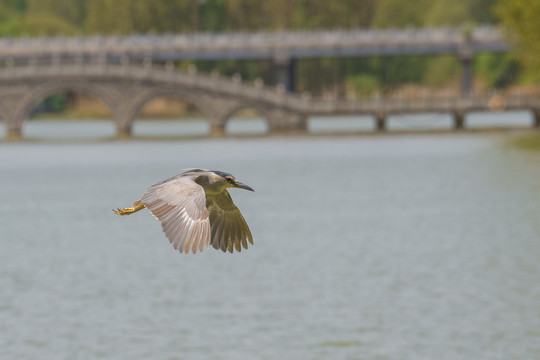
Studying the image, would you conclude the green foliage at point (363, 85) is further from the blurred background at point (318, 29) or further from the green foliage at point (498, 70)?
the green foliage at point (498, 70)

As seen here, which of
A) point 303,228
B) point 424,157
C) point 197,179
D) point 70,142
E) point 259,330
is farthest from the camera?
point 70,142

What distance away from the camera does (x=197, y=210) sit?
10305 millimetres

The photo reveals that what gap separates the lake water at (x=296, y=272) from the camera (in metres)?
24.8

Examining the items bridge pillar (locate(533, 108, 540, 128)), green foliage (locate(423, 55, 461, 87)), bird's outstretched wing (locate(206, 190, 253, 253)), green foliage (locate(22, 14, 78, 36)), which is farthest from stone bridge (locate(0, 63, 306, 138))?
bird's outstretched wing (locate(206, 190, 253, 253))

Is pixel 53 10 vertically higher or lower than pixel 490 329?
higher

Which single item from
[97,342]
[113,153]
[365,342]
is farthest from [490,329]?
[113,153]

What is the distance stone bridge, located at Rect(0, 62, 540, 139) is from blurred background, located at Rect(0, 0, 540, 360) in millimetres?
143

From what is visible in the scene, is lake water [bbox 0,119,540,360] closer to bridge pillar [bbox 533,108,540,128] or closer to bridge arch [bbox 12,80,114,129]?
bridge pillar [bbox 533,108,540,128]

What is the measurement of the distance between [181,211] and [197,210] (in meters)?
0.14

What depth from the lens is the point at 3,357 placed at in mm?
24172

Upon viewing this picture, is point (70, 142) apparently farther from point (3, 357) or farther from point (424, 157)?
point (3, 357)

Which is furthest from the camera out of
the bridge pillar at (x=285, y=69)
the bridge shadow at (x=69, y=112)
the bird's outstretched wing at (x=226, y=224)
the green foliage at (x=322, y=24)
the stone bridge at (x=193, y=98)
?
the bridge shadow at (x=69, y=112)

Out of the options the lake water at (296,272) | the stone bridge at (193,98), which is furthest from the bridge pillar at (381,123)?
the lake water at (296,272)

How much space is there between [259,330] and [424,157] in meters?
43.3
